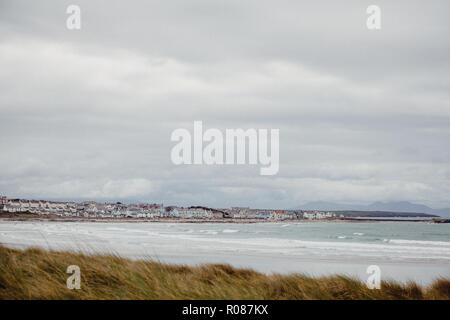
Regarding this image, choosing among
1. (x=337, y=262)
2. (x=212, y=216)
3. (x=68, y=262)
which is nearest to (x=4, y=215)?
Result: (x=212, y=216)

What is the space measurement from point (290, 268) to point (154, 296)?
12.6 metres

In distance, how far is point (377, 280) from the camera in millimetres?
9008

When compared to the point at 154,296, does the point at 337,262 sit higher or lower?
lower

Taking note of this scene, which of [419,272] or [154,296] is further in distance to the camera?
[419,272]

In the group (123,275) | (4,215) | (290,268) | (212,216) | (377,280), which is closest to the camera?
(123,275)

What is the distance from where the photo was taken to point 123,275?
8031mm

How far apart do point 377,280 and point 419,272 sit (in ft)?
38.1
